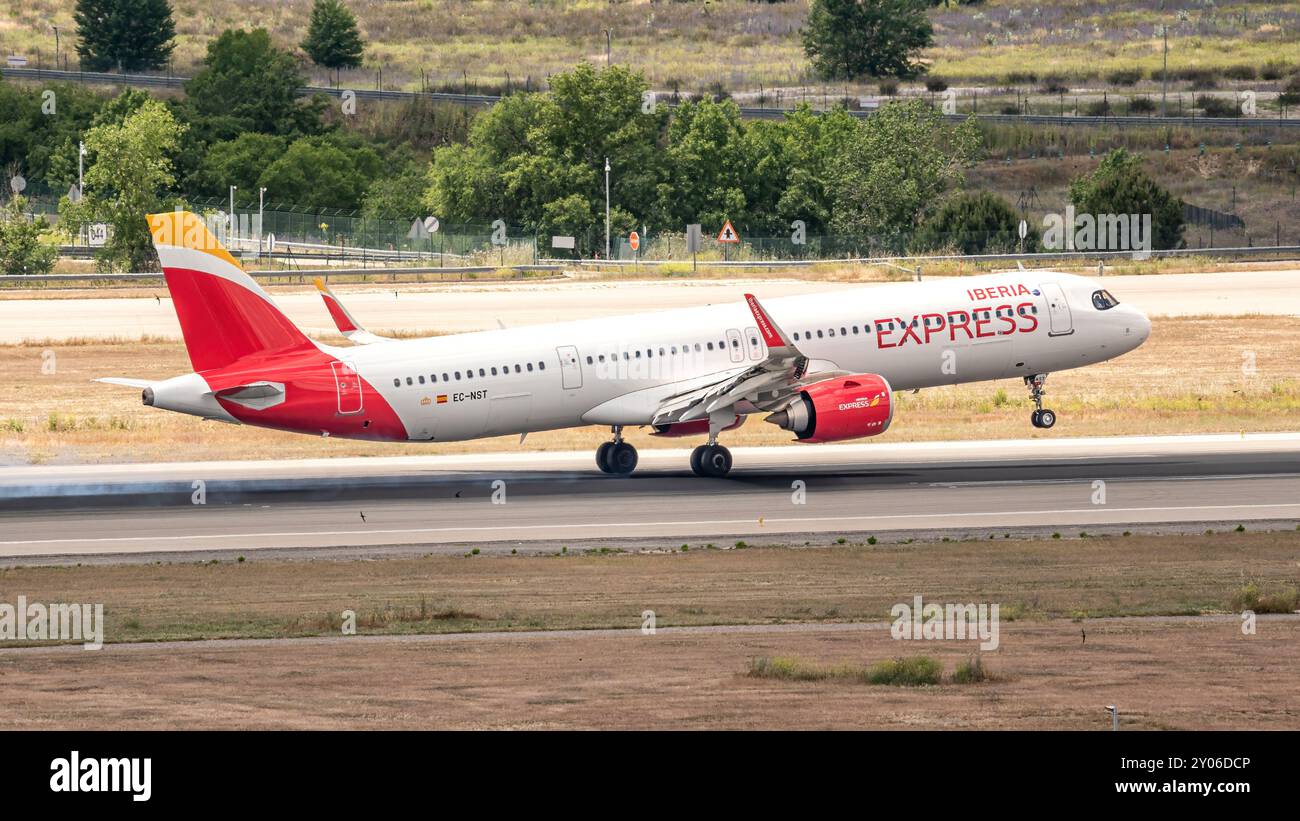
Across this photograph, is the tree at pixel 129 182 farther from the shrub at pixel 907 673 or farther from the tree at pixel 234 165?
the shrub at pixel 907 673

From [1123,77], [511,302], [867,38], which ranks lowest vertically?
[511,302]

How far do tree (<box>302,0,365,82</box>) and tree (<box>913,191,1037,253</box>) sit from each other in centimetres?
8846

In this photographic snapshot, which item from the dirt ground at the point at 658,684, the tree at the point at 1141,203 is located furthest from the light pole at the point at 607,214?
the dirt ground at the point at 658,684

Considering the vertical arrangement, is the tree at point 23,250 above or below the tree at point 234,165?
below

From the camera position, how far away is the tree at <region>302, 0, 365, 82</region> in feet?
605

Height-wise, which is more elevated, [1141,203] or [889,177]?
[889,177]

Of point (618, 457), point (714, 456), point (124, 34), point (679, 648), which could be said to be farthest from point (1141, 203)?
point (124, 34)

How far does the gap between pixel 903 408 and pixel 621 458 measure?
17.2m

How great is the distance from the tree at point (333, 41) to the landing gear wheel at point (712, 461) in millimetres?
146902

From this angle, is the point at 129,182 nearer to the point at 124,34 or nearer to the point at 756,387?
the point at 756,387

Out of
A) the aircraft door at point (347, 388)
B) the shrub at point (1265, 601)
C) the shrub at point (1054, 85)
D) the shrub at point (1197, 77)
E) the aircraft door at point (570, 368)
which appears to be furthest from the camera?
the shrub at point (1197, 77)

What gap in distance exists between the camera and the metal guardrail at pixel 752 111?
146 m

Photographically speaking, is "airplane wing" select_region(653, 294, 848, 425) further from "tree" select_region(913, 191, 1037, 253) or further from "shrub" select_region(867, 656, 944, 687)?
"tree" select_region(913, 191, 1037, 253)

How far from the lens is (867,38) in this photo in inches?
6855
